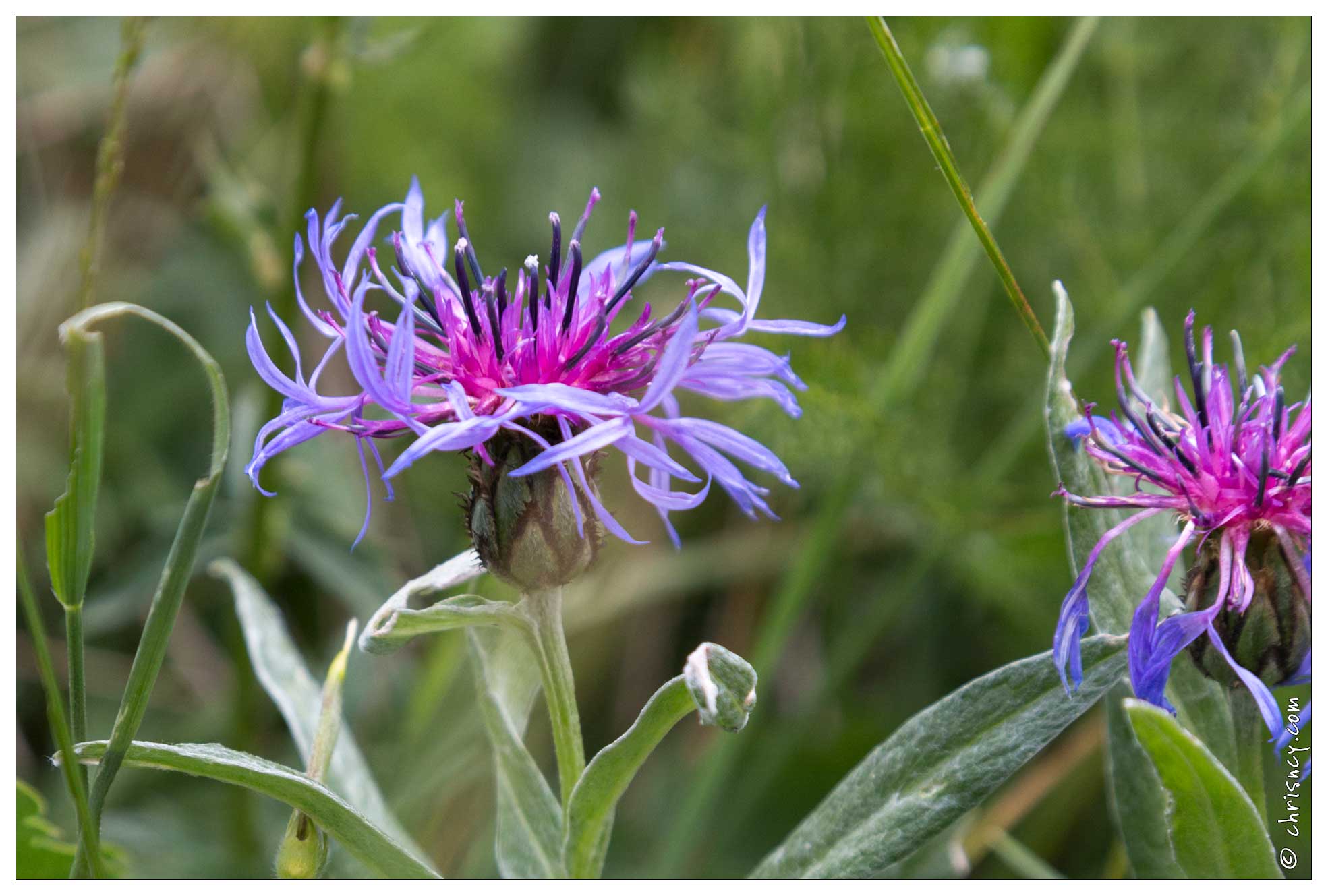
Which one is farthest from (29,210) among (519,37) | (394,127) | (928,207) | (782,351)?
(928,207)

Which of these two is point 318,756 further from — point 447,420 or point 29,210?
point 29,210

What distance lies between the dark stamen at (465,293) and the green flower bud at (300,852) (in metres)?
0.45

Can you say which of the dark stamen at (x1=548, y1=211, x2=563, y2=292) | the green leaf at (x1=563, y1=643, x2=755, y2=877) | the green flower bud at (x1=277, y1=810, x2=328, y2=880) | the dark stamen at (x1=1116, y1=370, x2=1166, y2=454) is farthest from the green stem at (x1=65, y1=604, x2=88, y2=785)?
the dark stamen at (x1=1116, y1=370, x2=1166, y2=454)

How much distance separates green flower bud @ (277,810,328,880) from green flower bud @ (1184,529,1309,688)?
0.78 m

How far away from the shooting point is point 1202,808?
0.95 m

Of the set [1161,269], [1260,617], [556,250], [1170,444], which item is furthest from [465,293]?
[1161,269]

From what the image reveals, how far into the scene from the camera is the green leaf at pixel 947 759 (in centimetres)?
98

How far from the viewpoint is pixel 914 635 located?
7.62ft

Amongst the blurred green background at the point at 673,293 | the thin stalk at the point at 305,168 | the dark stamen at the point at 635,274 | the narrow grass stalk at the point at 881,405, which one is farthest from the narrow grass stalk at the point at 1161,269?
the thin stalk at the point at 305,168

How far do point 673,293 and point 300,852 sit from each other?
74.5 inches

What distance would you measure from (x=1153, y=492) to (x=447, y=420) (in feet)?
2.30

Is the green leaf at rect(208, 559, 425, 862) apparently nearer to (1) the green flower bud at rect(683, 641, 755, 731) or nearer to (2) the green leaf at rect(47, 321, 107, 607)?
(2) the green leaf at rect(47, 321, 107, 607)

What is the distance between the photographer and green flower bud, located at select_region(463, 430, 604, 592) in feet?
3.32

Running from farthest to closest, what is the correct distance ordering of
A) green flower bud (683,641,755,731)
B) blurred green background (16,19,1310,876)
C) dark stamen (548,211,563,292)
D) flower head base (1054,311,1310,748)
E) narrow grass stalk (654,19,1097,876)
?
blurred green background (16,19,1310,876) → narrow grass stalk (654,19,1097,876) → dark stamen (548,211,563,292) → flower head base (1054,311,1310,748) → green flower bud (683,641,755,731)
